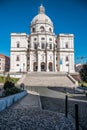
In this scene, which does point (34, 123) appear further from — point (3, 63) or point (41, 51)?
point (3, 63)

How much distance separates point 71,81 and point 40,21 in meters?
36.6

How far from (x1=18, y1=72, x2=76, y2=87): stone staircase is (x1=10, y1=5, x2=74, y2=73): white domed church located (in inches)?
582

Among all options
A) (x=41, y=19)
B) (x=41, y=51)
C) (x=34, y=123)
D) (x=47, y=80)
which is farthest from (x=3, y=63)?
(x=34, y=123)

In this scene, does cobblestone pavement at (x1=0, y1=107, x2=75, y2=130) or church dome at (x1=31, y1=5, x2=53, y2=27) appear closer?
cobblestone pavement at (x1=0, y1=107, x2=75, y2=130)

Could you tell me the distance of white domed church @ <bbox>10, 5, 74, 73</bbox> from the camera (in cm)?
8174

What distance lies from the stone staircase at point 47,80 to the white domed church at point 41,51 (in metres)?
14.8

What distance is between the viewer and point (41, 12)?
92688mm

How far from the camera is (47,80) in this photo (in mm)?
59031

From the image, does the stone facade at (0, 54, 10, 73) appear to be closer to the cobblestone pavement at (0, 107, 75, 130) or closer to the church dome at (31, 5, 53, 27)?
the church dome at (31, 5, 53, 27)

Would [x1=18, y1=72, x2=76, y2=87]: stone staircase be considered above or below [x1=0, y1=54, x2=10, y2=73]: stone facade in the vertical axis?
below

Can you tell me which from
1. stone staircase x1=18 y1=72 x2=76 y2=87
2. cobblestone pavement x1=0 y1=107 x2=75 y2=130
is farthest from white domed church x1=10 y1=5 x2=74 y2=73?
cobblestone pavement x1=0 y1=107 x2=75 y2=130

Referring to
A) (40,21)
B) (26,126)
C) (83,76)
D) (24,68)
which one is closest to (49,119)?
(26,126)

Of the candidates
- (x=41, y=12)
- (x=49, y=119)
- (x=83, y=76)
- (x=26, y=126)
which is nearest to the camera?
(x=26, y=126)

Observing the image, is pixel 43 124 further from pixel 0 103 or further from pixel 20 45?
pixel 20 45
